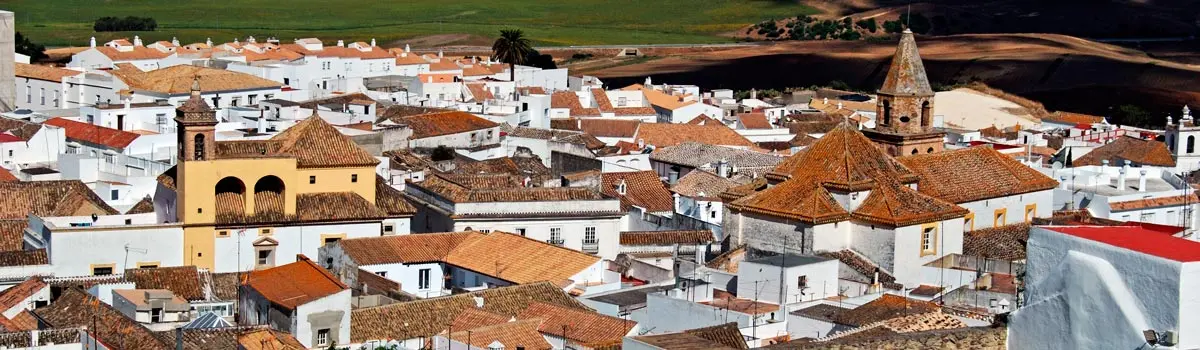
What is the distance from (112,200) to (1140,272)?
31.6 m

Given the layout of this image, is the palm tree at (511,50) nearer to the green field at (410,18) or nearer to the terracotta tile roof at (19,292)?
the green field at (410,18)

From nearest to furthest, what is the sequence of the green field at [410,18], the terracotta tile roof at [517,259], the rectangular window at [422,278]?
the terracotta tile roof at [517,259] < the rectangular window at [422,278] < the green field at [410,18]

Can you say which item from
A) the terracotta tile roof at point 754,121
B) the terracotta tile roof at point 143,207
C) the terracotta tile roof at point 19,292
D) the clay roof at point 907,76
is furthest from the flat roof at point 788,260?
the terracotta tile roof at point 754,121

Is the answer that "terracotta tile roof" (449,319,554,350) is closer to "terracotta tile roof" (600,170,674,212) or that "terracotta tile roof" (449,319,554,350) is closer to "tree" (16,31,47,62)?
"terracotta tile roof" (600,170,674,212)

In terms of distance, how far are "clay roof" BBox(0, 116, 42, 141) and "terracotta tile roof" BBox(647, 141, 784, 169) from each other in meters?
16.1

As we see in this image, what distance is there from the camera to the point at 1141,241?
13.9m

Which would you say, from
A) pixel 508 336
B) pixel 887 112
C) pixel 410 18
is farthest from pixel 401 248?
pixel 410 18

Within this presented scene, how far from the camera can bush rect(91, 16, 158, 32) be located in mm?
136500

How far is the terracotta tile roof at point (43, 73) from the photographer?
6806 centimetres

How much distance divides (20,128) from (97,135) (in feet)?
7.76

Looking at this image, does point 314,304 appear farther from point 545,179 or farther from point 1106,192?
point 1106,192

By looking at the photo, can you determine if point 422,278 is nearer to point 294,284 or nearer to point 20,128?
point 294,284

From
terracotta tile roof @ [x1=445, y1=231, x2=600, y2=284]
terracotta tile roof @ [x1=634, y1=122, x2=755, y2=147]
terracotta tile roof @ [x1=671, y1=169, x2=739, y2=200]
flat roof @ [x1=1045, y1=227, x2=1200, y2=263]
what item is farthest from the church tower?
flat roof @ [x1=1045, y1=227, x2=1200, y2=263]

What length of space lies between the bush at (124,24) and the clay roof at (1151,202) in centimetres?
10468
